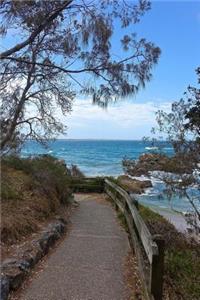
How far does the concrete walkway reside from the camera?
6.46m

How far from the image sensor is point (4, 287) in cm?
604

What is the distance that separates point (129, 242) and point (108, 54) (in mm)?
3735

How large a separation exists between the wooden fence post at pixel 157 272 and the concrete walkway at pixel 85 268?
739 millimetres

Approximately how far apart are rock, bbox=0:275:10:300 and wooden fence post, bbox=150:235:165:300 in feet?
5.82

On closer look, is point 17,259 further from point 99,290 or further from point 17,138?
point 17,138

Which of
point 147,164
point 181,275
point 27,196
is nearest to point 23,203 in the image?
point 27,196

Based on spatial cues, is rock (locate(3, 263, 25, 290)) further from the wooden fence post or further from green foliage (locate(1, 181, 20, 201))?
green foliage (locate(1, 181, 20, 201))

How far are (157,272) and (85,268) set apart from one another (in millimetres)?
2125

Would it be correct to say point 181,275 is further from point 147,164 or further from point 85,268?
point 147,164

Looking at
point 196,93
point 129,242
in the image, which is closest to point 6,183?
point 129,242

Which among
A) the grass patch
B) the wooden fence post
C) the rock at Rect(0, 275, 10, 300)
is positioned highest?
the wooden fence post

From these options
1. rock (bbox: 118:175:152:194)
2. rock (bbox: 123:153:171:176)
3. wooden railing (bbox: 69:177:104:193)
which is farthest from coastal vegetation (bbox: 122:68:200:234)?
rock (bbox: 118:175:152:194)

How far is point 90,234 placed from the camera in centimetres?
1080

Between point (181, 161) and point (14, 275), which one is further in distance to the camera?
point (181, 161)
